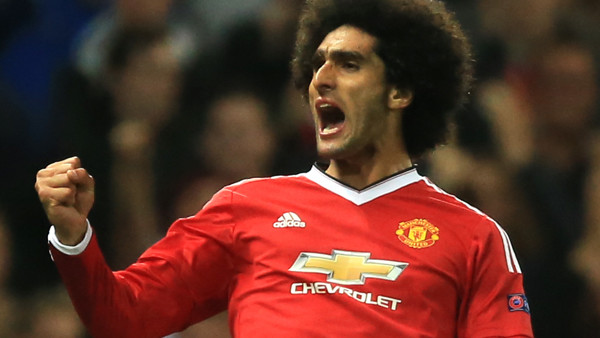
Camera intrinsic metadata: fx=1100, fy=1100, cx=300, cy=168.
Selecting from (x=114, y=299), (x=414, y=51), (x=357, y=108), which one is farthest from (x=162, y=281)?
(x=414, y=51)

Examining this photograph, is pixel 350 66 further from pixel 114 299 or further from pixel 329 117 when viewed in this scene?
pixel 114 299

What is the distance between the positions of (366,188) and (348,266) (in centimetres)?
33

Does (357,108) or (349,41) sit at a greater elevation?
(349,41)

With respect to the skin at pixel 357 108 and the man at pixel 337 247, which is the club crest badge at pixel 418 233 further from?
the skin at pixel 357 108

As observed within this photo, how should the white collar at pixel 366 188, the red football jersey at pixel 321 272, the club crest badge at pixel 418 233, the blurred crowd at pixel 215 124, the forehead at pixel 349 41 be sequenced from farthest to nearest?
the blurred crowd at pixel 215 124 < the forehead at pixel 349 41 < the white collar at pixel 366 188 < the club crest badge at pixel 418 233 < the red football jersey at pixel 321 272

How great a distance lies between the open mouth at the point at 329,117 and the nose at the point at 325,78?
5 cm

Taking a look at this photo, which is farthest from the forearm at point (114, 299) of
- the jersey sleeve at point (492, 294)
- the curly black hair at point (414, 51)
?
the curly black hair at point (414, 51)

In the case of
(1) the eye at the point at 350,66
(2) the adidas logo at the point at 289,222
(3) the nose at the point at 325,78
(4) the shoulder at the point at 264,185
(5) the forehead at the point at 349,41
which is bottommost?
(2) the adidas logo at the point at 289,222

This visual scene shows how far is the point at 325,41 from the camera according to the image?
11.5 ft

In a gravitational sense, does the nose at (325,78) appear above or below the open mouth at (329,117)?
above

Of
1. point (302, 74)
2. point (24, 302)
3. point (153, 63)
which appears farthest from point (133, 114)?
point (302, 74)

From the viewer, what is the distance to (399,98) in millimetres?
3531

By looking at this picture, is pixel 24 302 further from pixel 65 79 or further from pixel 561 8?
pixel 561 8

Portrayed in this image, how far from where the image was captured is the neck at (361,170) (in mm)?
3387
